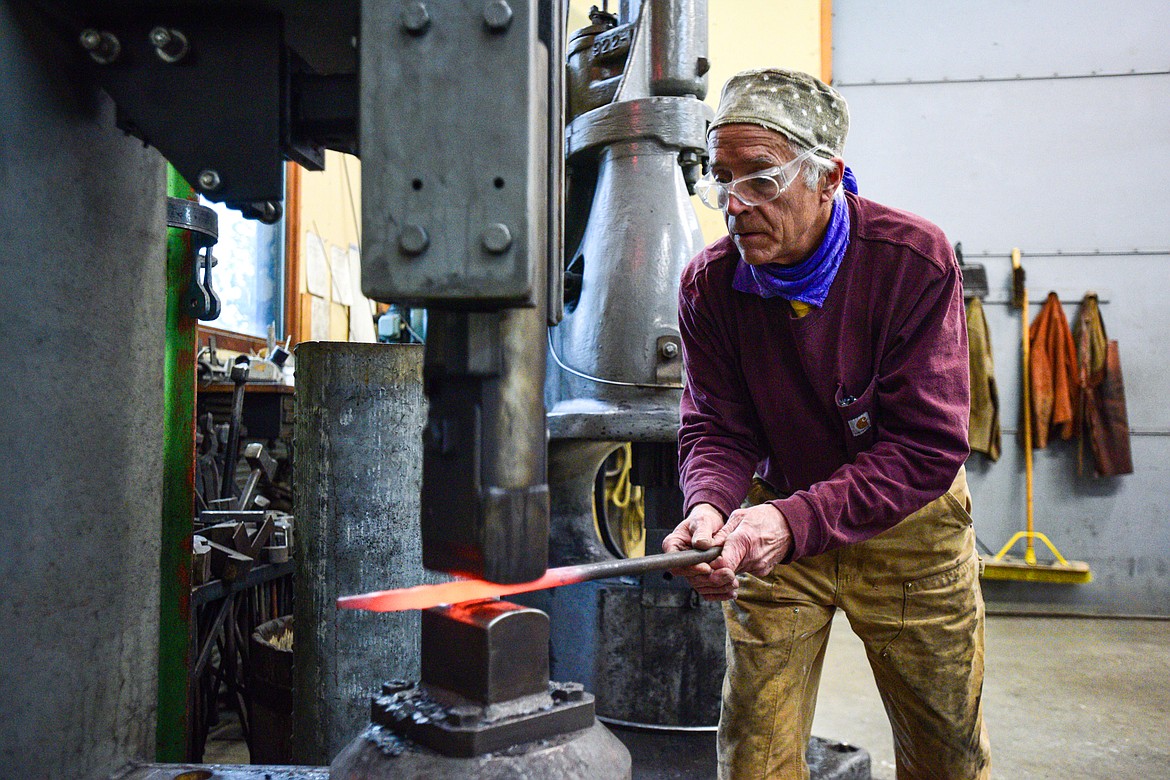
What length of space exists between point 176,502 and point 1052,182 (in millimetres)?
5119

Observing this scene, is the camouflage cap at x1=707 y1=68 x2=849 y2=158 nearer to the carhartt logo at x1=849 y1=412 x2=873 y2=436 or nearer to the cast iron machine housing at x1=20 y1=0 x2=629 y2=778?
the carhartt logo at x1=849 y1=412 x2=873 y2=436

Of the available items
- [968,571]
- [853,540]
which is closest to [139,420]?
[853,540]

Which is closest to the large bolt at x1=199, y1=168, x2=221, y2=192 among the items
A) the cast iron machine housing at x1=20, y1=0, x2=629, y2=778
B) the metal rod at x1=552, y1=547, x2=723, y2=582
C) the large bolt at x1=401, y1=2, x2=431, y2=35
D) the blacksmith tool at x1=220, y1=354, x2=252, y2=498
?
the cast iron machine housing at x1=20, y1=0, x2=629, y2=778

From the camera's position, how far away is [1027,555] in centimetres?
503

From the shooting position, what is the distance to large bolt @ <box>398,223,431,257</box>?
2.40 feet

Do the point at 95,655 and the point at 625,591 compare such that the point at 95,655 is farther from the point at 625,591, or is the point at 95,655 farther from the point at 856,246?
the point at 625,591

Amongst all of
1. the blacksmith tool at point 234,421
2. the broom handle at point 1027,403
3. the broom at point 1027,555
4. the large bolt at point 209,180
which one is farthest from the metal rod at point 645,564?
the broom handle at point 1027,403

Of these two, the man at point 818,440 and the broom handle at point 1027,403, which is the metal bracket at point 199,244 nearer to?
the man at point 818,440

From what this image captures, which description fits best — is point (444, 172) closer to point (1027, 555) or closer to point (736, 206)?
point (736, 206)

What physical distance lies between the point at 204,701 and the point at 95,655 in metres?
1.46

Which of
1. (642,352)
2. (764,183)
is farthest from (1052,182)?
(764,183)

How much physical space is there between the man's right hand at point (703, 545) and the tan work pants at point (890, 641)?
7.9 inches

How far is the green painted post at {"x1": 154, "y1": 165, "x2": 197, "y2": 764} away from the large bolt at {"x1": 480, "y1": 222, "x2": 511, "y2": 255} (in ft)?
3.78

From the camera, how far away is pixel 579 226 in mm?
2641
